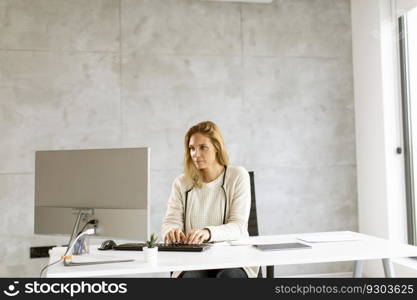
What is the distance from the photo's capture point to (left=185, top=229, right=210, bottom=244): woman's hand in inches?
96.0

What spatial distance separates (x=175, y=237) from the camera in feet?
8.20

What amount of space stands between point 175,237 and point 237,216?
16.8 inches

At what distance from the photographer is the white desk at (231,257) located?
196 cm

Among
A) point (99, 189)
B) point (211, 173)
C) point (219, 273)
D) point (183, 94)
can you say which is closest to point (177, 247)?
point (219, 273)

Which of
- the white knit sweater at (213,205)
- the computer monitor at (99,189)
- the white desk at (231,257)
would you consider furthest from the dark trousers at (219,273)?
the computer monitor at (99,189)

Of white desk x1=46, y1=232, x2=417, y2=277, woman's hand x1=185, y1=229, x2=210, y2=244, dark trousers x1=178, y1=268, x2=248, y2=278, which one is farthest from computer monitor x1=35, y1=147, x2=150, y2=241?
dark trousers x1=178, y1=268, x2=248, y2=278

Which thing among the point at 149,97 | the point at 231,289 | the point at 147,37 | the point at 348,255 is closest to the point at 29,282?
the point at 231,289

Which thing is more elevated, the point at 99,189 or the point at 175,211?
the point at 99,189

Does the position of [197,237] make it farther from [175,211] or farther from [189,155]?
[189,155]

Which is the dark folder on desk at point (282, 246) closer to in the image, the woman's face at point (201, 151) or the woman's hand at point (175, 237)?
the woman's hand at point (175, 237)

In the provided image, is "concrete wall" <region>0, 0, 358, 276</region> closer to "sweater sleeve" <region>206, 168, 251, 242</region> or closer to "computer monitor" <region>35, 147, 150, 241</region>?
"sweater sleeve" <region>206, 168, 251, 242</region>

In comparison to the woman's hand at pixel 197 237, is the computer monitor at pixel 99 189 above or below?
above

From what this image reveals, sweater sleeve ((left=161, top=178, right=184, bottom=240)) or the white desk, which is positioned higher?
sweater sleeve ((left=161, top=178, right=184, bottom=240))

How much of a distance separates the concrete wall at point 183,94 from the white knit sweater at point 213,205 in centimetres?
142
